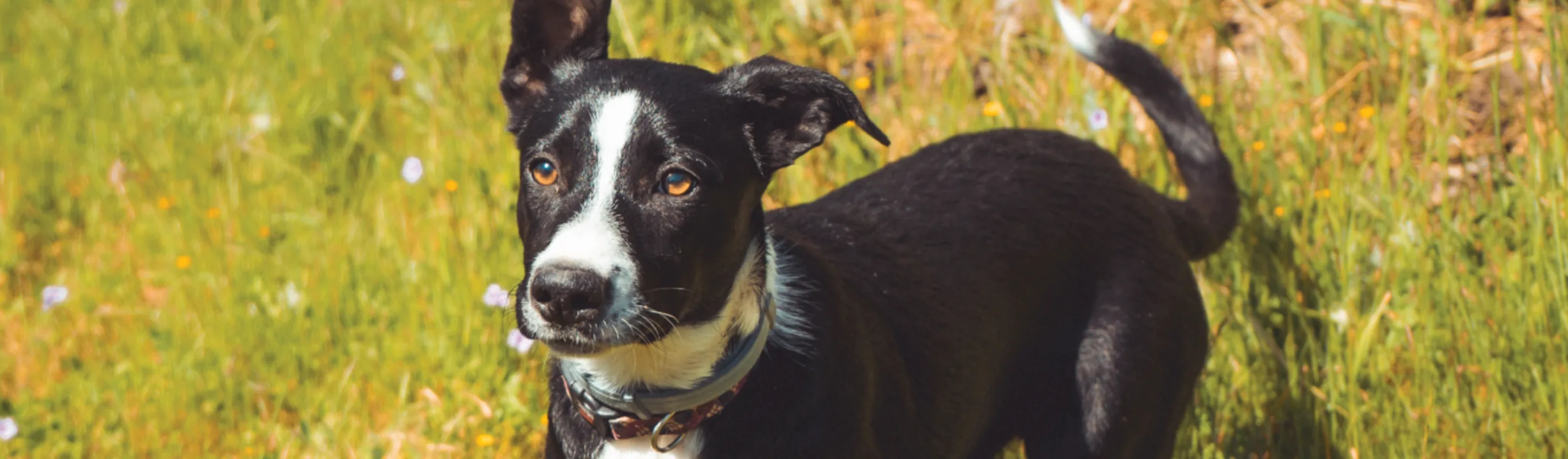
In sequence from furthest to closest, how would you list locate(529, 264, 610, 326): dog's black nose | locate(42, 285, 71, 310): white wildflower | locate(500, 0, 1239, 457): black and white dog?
locate(42, 285, 71, 310): white wildflower, locate(500, 0, 1239, 457): black and white dog, locate(529, 264, 610, 326): dog's black nose

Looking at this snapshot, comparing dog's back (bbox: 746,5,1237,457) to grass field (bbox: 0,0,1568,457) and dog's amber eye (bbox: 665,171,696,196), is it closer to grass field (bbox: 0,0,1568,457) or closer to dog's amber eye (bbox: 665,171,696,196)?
dog's amber eye (bbox: 665,171,696,196)

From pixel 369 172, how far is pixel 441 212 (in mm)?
819

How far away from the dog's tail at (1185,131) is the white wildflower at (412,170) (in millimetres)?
2188

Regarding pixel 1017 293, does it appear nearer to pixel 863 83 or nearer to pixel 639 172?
pixel 639 172

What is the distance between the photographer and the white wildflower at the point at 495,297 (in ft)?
12.5

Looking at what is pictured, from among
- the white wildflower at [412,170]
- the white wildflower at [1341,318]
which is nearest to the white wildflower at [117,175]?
the white wildflower at [412,170]

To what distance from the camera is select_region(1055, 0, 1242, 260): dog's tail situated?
11.2ft

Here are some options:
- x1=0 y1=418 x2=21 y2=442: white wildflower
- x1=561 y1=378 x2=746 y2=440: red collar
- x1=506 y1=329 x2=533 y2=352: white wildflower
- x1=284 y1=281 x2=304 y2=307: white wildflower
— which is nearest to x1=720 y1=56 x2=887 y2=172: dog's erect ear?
x1=561 y1=378 x2=746 y2=440: red collar

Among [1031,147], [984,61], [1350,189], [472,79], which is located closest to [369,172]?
[472,79]

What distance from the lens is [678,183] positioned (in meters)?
2.53

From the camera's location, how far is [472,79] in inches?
200

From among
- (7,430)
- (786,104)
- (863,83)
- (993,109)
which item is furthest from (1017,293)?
(7,430)

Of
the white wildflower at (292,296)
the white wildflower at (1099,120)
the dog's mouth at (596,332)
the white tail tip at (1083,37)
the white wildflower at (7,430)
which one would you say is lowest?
the white wildflower at (7,430)

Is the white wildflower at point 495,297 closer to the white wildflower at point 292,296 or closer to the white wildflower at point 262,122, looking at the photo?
the white wildflower at point 292,296
